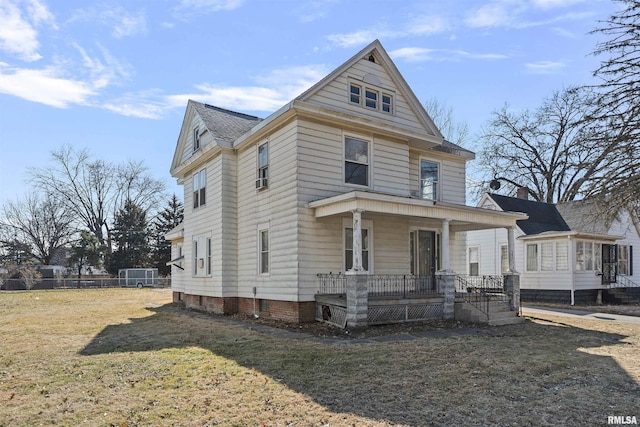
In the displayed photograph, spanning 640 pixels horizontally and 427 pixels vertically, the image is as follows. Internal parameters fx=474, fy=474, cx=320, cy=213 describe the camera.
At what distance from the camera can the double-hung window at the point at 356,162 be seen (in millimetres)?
14617

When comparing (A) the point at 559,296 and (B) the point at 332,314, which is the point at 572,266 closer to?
(A) the point at 559,296

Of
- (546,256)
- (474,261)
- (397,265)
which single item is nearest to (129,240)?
(474,261)

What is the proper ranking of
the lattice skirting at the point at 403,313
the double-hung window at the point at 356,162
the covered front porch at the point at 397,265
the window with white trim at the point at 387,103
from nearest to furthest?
1. the covered front porch at the point at 397,265
2. the lattice skirting at the point at 403,313
3. the double-hung window at the point at 356,162
4. the window with white trim at the point at 387,103

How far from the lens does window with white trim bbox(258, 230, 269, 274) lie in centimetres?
1505

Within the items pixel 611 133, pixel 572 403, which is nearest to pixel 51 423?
pixel 572 403

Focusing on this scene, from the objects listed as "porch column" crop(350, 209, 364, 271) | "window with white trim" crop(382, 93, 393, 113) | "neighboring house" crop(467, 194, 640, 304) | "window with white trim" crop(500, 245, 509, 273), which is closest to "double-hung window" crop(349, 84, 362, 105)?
"window with white trim" crop(382, 93, 393, 113)

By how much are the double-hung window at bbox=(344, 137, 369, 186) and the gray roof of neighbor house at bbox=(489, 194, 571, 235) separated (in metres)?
12.5

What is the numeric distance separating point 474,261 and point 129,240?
132ft

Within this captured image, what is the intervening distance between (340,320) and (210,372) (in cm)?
539

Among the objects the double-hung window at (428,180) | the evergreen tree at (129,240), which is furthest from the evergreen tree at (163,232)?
the double-hung window at (428,180)

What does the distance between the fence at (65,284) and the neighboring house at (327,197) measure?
2835 centimetres

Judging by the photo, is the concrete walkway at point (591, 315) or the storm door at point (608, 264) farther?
the storm door at point (608, 264)

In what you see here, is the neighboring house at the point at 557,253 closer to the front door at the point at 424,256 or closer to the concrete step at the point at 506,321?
the front door at the point at 424,256

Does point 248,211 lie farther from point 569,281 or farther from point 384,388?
point 569,281
